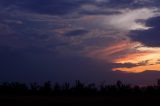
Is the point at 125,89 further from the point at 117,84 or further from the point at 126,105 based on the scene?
the point at 126,105

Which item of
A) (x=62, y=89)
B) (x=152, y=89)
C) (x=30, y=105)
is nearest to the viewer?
(x=30, y=105)

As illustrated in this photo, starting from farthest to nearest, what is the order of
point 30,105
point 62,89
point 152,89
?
point 62,89 < point 152,89 < point 30,105

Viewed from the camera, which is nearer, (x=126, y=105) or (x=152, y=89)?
(x=126, y=105)

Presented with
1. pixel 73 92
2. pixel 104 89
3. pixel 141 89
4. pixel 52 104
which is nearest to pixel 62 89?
pixel 73 92

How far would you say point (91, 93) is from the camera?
180 feet

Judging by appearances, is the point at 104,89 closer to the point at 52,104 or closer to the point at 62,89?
the point at 62,89

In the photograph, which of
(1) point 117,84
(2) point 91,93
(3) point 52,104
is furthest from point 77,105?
(1) point 117,84

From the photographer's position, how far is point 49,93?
179 ft

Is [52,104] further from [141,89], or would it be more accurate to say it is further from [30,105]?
[141,89]

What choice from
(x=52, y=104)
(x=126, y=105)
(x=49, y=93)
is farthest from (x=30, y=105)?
(x=49, y=93)

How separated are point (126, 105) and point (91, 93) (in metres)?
20.0

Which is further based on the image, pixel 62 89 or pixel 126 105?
pixel 62 89

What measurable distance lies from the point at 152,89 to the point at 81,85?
33.6 feet

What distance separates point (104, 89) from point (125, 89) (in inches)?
130
